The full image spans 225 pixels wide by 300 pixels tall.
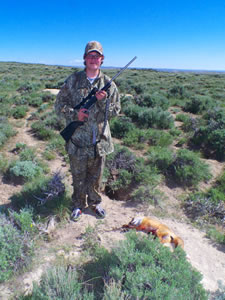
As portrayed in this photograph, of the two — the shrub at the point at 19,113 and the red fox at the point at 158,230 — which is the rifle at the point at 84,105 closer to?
the red fox at the point at 158,230

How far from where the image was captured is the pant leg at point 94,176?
3146 millimetres

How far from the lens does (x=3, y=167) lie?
442 centimetres

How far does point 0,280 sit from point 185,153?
409cm

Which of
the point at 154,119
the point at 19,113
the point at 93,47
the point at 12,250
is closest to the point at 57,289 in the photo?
the point at 12,250

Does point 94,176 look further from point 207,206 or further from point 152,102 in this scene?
point 152,102

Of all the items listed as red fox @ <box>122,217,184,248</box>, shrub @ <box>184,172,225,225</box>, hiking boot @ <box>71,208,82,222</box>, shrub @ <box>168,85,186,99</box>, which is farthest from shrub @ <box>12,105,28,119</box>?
shrub @ <box>168,85,186,99</box>

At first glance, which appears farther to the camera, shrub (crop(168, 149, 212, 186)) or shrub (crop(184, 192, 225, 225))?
shrub (crop(168, 149, 212, 186))

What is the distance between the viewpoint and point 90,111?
9.19ft

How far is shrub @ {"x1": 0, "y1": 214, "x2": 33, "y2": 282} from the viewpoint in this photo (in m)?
2.25

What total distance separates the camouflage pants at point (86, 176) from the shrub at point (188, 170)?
1971 mm

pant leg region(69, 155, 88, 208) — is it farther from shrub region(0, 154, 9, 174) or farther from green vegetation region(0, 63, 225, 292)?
shrub region(0, 154, 9, 174)

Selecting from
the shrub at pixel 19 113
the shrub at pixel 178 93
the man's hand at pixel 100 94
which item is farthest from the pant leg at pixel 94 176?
the shrub at pixel 178 93

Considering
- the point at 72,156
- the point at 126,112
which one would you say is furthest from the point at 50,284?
the point at 126,112

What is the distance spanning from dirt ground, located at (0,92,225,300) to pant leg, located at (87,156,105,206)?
288 mm
